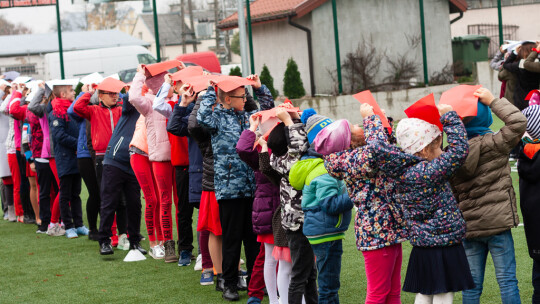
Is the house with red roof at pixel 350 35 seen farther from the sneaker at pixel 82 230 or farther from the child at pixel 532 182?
the child at pixel 532 182

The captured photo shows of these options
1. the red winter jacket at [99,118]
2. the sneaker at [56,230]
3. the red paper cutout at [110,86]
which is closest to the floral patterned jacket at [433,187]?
the red paper cutout at [110,86]

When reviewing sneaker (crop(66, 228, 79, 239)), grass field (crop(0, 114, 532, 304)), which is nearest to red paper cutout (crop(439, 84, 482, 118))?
grass field (crop(0, 114, 532, 304))

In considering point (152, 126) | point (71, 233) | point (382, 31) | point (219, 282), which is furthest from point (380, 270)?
point (382, 31)

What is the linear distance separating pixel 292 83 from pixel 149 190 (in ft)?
50.1

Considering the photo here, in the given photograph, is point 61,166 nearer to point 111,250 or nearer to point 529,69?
point 111,250

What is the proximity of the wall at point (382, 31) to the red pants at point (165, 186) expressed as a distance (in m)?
17.2

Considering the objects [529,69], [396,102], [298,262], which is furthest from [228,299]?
[396,102]

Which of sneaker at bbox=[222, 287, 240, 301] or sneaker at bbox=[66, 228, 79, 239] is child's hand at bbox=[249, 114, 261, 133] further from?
sneaker at bbox=[66, 228, 79, 239]

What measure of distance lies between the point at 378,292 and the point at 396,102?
60.2 feet

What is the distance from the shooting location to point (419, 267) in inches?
174

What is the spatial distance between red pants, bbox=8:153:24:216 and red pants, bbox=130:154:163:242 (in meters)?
3.94

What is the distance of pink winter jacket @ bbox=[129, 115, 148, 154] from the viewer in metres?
7.91

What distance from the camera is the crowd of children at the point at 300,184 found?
14.5ft


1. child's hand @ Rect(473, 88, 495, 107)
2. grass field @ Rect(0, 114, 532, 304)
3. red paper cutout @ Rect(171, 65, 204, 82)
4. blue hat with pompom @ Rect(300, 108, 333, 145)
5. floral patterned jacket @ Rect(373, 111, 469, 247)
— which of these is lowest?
grass field @ Rect(0, 114, 532, 304)
